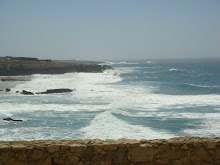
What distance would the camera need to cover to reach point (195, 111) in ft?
62.6

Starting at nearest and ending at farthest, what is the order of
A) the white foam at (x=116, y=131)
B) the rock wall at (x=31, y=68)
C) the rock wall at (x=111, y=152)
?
the rock wall at (x=111, y=152) → the white foam at (x=116, y=131) → the rock wall at (x=31, y=68)

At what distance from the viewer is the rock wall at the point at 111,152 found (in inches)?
223

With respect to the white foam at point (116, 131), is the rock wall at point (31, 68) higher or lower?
higher

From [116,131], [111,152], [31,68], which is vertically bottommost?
[116,131]

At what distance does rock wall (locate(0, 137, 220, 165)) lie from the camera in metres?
5.66

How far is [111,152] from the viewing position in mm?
5781

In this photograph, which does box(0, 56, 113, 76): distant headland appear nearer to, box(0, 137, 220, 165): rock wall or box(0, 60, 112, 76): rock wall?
box(0, 60, 112, 76): rock wall

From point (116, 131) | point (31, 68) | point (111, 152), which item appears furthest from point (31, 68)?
point (111, 152)

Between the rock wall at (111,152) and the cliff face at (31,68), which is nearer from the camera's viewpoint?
the rock wall at (111,152)

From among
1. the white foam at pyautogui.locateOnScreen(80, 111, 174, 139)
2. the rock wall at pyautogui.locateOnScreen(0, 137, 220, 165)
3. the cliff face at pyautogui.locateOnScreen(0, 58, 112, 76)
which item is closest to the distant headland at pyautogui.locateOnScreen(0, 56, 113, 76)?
the cliff face at pyautogui.locateOnScreen(0, 58, 112, 76)

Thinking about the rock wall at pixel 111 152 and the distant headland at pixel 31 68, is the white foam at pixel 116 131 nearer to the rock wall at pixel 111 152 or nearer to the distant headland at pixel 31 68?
the rock wall at pixel 111 152

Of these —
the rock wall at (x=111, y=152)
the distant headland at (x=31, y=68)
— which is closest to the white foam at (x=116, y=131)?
the rock wall at (x=111, y=152)

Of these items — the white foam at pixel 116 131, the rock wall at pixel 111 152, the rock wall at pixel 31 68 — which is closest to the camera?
the rock wall at pixel 111 152

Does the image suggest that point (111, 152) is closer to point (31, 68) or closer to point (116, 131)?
point (116, 131)
